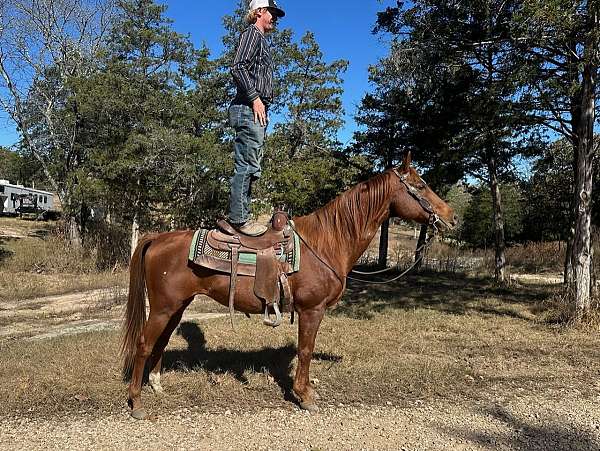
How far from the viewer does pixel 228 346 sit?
677cm

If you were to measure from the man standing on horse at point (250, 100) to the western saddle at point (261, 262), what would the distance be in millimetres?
126

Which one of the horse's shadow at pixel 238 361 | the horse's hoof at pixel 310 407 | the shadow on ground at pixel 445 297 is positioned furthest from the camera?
the shadow on ground at pixel 445 297

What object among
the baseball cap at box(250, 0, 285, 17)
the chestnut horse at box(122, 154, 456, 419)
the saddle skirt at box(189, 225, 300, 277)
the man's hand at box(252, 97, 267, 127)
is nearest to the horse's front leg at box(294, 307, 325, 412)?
the chestnut horse at box(122, 154, 456, 419)

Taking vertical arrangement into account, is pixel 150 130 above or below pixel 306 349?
above

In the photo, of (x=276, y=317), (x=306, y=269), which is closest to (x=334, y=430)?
(x=276, y=317)

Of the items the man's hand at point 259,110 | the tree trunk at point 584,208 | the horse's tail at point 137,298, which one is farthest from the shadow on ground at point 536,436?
the tree trunk at point 584,208

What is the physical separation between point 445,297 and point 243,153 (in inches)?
385

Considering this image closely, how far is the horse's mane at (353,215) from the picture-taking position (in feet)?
15.5

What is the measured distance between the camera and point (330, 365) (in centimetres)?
589

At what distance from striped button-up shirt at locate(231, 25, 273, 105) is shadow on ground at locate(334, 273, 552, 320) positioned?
242 inches

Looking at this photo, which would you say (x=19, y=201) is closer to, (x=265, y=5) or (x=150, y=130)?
(x=150, y=130)

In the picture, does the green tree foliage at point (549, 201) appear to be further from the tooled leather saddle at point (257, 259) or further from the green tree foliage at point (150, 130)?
the tooled leather saddle at point (257, 259)

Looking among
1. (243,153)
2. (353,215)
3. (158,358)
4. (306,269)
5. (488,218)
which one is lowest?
(158,358)

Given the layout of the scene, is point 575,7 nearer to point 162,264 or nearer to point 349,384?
point 349,384
